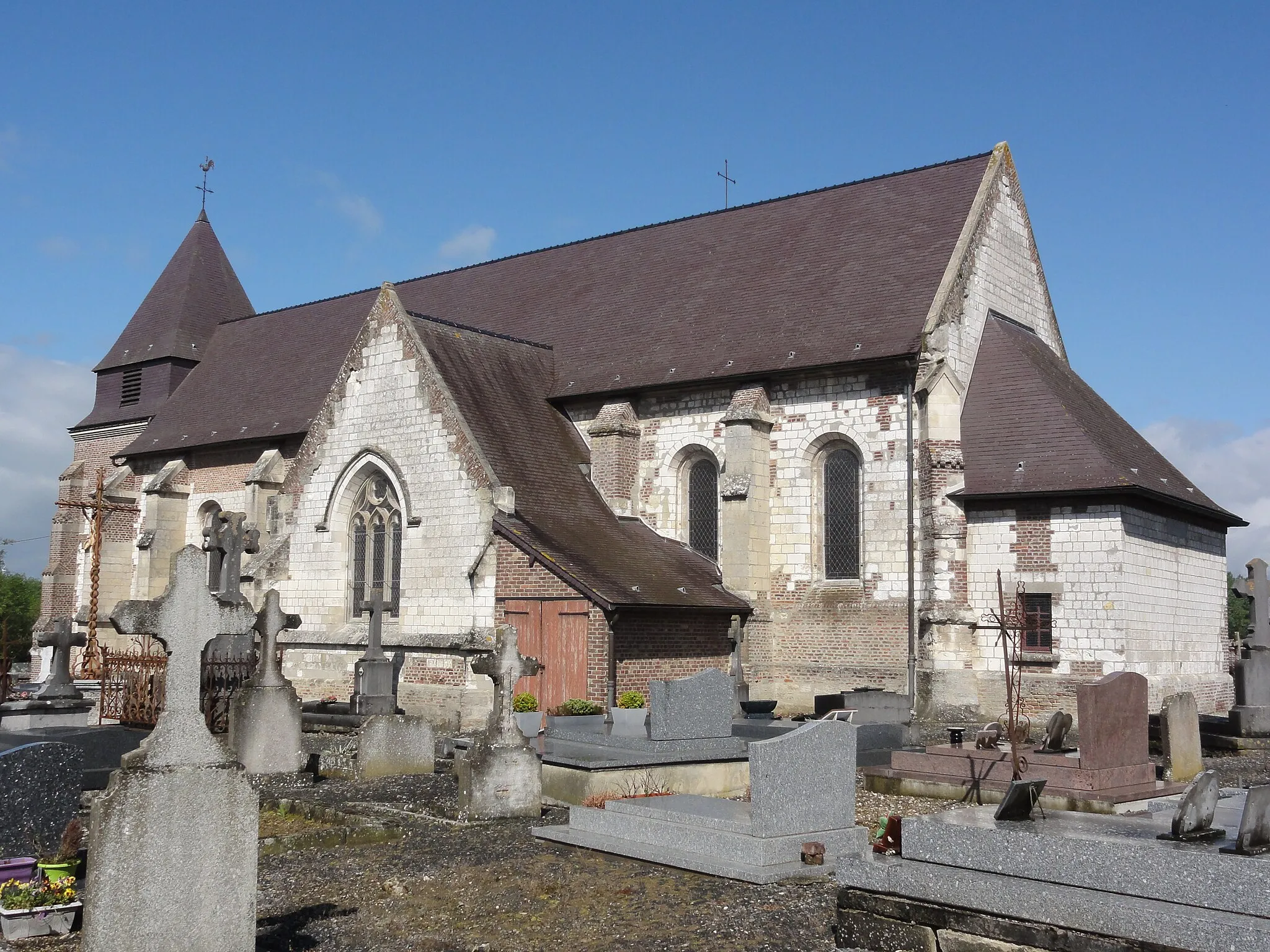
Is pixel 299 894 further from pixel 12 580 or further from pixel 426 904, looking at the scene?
pixel 12 580

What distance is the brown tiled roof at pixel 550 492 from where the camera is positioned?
19.8 meters

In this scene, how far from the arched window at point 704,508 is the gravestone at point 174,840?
16827 millimetres

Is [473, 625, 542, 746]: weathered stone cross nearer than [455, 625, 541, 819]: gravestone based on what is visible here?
No

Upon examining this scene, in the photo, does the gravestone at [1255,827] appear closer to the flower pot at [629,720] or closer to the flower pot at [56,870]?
the flower pot at [56,870]

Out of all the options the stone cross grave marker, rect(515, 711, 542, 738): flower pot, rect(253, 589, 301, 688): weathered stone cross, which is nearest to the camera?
rect(253, 589, 301, 688): weathered stone cross

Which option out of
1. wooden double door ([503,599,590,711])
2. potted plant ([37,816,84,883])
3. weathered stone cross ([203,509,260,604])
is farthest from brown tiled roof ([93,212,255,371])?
potted plant ([37,816,84,883])

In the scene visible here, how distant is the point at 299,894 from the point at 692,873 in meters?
2.82

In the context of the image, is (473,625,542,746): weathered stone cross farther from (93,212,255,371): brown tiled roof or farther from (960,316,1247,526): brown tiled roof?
(93,212,255,371): brown tiled roof

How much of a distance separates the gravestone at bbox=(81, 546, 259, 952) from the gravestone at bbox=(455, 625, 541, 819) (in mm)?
5233

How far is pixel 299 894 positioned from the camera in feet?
27.4

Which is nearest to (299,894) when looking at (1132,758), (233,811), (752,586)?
(233,811)

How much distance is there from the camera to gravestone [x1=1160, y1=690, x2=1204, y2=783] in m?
13.4

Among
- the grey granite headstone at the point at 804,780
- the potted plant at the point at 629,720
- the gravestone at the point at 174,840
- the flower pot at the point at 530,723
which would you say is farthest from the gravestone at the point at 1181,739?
the gravestone at the point at 174,840

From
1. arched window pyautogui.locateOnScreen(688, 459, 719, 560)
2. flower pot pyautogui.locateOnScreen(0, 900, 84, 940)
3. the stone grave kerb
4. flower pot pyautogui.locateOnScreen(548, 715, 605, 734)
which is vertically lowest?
flower pot pyautogui.locateOnScreen(0, 900, 84, 940)
